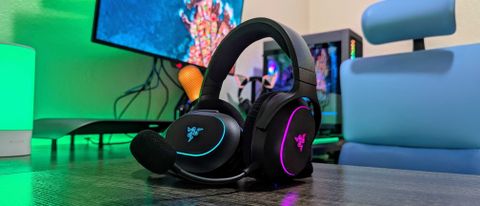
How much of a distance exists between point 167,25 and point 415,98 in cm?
83

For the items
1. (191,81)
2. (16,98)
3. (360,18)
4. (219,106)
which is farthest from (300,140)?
(360,18)

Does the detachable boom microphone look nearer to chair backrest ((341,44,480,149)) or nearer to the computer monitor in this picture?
chair backrest ((341,44,480,149))

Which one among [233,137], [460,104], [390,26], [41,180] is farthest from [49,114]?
[460,104]

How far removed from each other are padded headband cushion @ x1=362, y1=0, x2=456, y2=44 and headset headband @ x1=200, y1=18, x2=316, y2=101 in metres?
0.70

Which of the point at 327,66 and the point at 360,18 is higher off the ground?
the point at 360,18

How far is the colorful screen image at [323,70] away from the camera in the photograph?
196cm

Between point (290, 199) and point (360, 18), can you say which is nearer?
point (290, 199)

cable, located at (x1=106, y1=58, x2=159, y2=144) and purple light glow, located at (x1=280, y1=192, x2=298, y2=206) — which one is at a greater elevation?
cable, located at (x1=106, y1=58, x2=159, y2=144)

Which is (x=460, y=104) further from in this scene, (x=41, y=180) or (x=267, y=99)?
(x=41, y=180)

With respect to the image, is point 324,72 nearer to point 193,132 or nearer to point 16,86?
point 16,86

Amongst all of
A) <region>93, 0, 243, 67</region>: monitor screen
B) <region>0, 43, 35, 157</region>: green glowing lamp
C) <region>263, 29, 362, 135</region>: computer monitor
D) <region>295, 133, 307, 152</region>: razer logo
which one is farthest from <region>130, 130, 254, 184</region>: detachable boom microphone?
<region>263, 29, 362, 135</region>: computer monitor

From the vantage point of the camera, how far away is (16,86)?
0.76 metres

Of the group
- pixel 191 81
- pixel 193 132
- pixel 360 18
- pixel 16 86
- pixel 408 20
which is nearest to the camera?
pixel 193 132

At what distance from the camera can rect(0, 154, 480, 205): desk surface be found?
338mm
